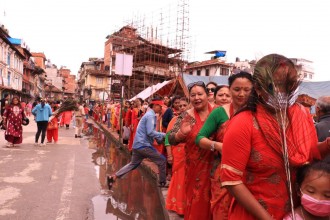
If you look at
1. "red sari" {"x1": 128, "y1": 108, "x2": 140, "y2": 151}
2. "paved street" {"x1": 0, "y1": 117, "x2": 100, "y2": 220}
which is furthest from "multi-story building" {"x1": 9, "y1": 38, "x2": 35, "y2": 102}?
"paved street" {"x1": 0, "y1": 117, "x2": 100, "y2": 220}

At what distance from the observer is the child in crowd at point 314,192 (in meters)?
1.68

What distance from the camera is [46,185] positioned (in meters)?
6.33

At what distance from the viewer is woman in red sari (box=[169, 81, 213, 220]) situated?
10.2 feet

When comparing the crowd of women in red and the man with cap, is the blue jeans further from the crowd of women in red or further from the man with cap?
the crowd of women in red

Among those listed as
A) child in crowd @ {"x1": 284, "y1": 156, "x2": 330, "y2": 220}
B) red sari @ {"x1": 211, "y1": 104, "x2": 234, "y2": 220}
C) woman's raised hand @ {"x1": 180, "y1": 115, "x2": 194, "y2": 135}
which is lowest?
red sari @ {"x1": 211, "y1": 104, "x2": 234, "y2": 220}

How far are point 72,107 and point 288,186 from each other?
1553 centimetres

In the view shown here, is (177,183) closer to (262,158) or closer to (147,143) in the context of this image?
(147,143)

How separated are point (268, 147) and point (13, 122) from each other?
10671mm

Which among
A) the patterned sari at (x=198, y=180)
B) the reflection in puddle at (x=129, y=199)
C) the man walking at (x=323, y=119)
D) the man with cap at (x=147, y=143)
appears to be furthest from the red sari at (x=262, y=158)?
the man with cap at (x=147, y=143)

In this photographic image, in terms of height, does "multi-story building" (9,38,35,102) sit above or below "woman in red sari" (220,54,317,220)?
above

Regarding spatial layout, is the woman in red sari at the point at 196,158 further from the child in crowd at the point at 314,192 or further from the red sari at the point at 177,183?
the child in crowd at the point at 314,192

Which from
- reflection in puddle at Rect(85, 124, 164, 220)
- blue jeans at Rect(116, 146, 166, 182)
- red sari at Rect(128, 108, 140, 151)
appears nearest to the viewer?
reflection in puddle at Rect(85, 124, 164, 220)

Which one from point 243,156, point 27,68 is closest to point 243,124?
point 243,156

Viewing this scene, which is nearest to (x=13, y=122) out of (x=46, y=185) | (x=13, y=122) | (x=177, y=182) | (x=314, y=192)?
(x=13, y=122)
